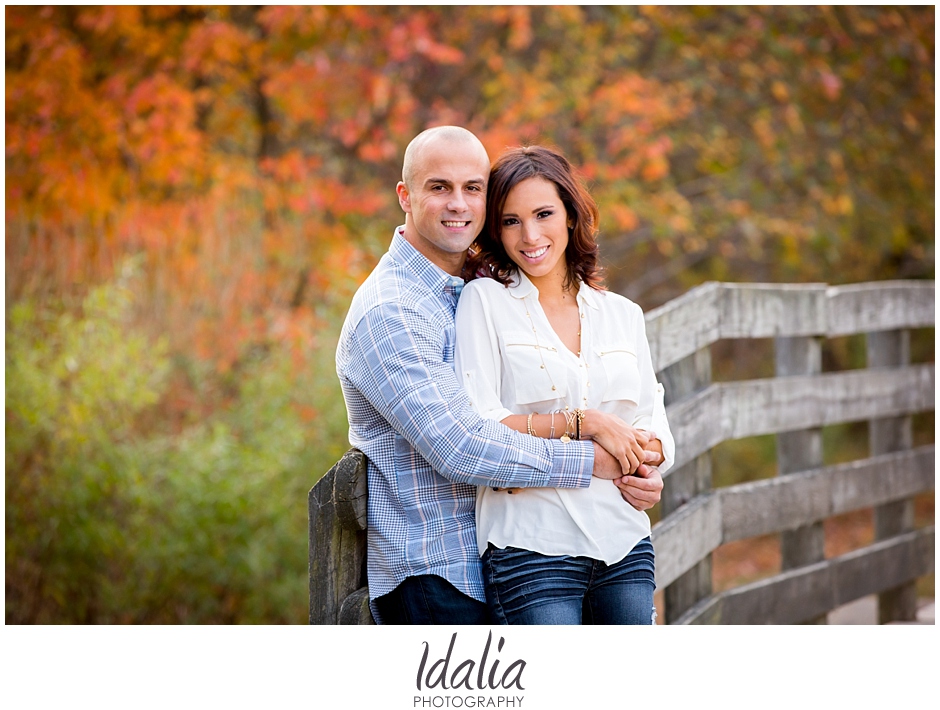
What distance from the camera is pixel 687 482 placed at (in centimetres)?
287

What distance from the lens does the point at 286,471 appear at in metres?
4.59

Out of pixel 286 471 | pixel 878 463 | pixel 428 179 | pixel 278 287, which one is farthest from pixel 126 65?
pixel 878 463

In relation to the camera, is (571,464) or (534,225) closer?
(571,464)

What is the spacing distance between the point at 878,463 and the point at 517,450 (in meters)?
2.46

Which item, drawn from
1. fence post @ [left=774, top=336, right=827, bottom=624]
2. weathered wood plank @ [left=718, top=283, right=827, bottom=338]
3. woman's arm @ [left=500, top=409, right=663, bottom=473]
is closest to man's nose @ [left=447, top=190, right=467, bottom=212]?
woman's arm @ [left=500, top=409, right=663, bottom=473]

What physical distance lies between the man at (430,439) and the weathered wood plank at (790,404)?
2.39 ft

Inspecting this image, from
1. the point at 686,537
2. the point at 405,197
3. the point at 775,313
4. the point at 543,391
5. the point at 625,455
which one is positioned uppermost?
the point at 405,197

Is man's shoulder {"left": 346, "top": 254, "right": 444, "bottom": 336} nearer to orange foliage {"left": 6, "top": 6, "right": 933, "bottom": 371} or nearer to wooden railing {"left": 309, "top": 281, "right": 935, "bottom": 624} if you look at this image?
wooden railing {"left": 309, "top": 281, "right": 935, "bottom": 624}

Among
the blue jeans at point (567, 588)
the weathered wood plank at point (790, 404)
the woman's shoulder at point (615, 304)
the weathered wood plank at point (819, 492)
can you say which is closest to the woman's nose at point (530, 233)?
the woman's shoulder at point (615, 304)

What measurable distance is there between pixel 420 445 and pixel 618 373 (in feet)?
1.68

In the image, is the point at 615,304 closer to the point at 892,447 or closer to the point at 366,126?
the point at 892,447

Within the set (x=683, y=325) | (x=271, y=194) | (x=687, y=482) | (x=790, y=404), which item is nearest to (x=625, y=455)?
(x=683, y=325)

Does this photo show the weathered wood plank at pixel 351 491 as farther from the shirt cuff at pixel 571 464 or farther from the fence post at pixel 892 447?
the fence post at pixel 892 447

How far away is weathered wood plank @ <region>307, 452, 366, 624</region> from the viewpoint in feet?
6.59
